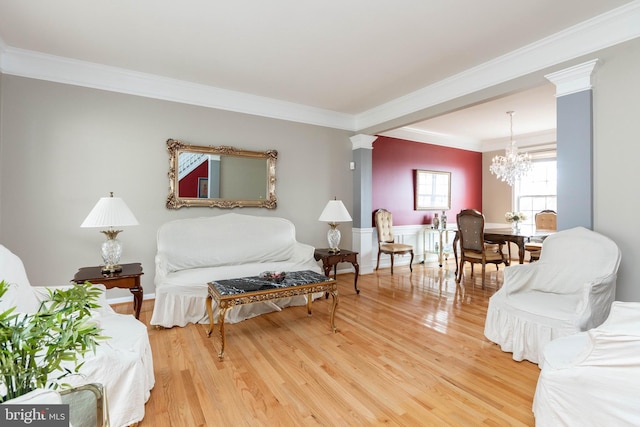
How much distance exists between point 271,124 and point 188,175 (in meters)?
1.45

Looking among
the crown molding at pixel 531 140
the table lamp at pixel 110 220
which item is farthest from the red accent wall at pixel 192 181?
the crown molding at pixel 531 140

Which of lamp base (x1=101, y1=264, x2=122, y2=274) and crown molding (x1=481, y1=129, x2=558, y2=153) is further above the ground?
crown molding (x1=481, y1=129, x2=558, y2=153)

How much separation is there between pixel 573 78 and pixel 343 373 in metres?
3.28

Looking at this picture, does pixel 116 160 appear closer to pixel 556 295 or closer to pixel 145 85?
pixel 145 85

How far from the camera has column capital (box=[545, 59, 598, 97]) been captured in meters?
2.73

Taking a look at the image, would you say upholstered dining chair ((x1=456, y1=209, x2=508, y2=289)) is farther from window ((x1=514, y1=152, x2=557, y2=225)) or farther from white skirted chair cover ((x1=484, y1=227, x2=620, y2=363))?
window ((x1=514, y1=152, x2=557, y2=225))

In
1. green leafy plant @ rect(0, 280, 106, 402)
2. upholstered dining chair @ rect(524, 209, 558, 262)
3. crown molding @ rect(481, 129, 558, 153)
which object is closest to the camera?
green leafy plant @ rect(0, 280, 106, 402)

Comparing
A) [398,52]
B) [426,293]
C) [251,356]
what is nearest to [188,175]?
[251,356]

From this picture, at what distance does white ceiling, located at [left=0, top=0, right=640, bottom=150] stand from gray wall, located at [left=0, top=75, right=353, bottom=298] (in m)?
0.21

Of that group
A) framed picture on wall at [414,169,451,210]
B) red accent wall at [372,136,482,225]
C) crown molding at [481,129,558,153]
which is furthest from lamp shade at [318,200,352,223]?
crown molding at [481,129,558,153]

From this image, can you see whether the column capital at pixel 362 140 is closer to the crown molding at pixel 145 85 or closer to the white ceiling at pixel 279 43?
the crown molding at pixel 145 85

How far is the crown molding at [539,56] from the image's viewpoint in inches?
101

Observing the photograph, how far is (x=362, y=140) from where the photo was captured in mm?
5375

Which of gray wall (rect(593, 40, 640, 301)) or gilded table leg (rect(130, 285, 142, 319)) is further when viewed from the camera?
gilded table leg (rect(130, 285, 142, 319))
